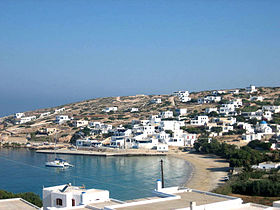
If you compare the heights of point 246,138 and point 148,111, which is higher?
point 148,111

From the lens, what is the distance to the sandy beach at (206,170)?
30.8 metres

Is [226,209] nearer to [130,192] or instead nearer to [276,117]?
[130,192]

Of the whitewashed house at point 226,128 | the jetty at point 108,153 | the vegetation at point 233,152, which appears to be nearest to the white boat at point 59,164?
the jetty at point 108,153

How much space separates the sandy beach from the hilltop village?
619 centimetres

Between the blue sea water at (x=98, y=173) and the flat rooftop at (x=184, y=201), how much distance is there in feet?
41.7

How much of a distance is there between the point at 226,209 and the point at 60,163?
103ft

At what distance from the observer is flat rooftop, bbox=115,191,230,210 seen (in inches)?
502

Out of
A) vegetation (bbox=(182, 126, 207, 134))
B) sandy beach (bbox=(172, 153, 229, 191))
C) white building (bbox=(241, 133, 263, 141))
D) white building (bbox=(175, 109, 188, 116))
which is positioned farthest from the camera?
white building (bbox=(175, 109, 188, 116))

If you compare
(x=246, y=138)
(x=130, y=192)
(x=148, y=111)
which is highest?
(x=148, y=111)

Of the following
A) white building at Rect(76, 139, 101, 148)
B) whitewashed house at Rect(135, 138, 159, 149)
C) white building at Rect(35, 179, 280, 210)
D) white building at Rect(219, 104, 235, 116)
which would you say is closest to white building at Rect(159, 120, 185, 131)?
whitewashed house at Rect(135, 138, 159, 149)

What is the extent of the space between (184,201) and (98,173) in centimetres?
2475

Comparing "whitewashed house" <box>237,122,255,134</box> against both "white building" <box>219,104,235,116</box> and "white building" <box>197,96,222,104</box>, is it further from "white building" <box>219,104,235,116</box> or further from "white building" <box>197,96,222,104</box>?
"white building" <box>197,96,222,104</box>

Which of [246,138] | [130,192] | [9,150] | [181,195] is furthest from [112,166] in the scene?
[181,195]

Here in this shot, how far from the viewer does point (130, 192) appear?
1144 inches
